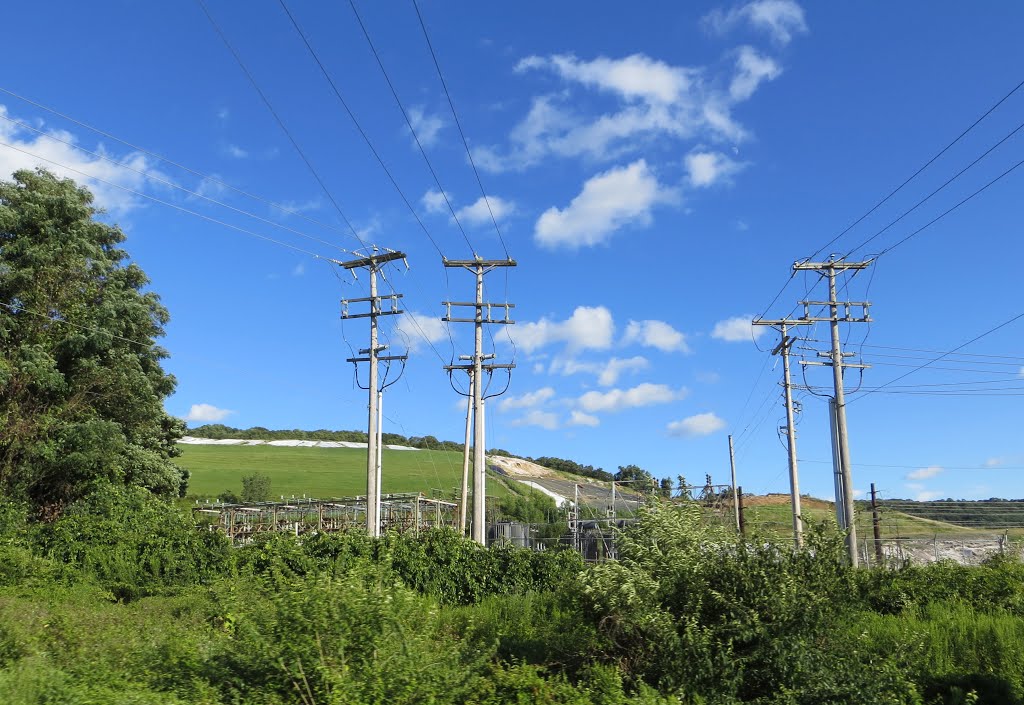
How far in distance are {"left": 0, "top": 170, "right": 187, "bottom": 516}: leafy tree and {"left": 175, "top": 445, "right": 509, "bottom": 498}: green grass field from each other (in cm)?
3036

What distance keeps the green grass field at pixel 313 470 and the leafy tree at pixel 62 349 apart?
1195 inches

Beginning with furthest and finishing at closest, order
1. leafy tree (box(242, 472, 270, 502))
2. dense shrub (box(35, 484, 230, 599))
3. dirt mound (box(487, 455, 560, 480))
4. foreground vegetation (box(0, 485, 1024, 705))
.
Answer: dirt mound (box(487, 455, 560, 480)) → leafy tree (box(242, 472, 270, 502)) → dense shrub (box(35, 484, 230, 599)) → foreground vegetation (box(0, 485, 1024, 705))

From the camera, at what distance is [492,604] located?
21516 millimetres

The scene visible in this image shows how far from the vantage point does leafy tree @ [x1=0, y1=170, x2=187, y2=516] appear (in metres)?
32.7

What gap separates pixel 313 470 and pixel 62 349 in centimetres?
5229

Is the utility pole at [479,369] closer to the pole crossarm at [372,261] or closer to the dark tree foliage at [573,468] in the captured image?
the pole crossarm at [372,261]

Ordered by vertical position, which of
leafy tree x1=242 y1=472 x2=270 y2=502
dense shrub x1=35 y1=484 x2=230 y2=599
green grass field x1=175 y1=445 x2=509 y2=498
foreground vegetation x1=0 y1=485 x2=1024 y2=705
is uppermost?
green grass field x1=175 y1=445 x2=509 y2=498

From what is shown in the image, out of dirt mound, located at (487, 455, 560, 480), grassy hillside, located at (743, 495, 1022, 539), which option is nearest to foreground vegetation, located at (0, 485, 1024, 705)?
grassy hillside, located at (743, 495, 1022, 539)

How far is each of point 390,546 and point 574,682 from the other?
38.9 feet

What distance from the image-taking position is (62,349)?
111ft

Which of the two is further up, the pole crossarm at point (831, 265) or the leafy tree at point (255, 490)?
the pole crossarm at point (831, 265)

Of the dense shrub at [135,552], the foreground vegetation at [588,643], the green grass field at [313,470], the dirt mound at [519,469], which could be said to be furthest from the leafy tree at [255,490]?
the foreground vegetation at [588,643]

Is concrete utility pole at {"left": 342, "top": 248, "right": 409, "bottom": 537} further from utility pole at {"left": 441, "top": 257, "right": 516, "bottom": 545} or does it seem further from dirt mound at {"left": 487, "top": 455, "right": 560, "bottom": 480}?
dirt mound at {"left": 487, "top": 455, "right": 560, "bottom": 480}

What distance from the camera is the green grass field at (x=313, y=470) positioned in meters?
73.0
